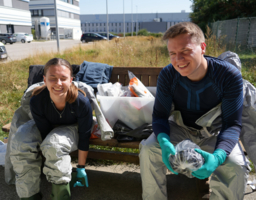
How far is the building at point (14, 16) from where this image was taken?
37.9 metres

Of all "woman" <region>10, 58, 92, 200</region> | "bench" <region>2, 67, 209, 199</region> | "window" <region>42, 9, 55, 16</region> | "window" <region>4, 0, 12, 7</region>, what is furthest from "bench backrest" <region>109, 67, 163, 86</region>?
"window" <region>42, 9, 55, 16</region>

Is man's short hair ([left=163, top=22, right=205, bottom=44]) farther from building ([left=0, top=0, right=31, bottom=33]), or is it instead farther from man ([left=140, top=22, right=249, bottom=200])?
building ([left=0, top=0, right=31, bottom=33])

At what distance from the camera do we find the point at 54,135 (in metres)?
2.02

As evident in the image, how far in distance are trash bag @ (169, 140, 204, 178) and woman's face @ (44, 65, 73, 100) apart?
1.10m

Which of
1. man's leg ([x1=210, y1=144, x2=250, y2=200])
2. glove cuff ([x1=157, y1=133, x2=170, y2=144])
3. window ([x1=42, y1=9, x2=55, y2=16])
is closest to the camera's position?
man's leg ([x1=210, y1=144, x2=250, y2=200])

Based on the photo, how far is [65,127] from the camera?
215 cm

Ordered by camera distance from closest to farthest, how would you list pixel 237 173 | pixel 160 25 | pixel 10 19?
pixel 237 173 < pixel 10 19 < pixel 160 25

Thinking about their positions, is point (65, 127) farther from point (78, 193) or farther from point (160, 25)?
point (160, 25)

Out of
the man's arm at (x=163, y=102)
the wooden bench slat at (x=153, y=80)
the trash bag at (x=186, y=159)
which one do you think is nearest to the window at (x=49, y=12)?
the wooden bench slat at (x=153, y=80)

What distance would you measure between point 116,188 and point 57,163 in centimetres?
77

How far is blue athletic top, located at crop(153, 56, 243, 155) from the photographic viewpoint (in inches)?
67.4

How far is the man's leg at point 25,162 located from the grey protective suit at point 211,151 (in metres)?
0.94

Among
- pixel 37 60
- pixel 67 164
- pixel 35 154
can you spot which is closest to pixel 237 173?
pixel 67 164

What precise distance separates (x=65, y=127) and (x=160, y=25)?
83.3 metres
